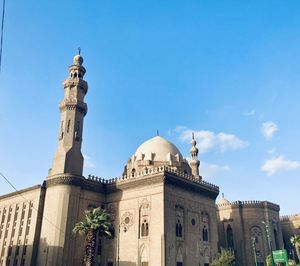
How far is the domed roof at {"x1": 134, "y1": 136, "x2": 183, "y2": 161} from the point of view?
46.1m

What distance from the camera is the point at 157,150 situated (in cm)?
4672

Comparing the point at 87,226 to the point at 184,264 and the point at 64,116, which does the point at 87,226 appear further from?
the point at 64,116

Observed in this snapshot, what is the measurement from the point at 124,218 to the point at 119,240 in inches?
98.9

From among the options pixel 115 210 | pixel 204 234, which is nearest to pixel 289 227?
pixel 204 234

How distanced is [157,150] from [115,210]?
1023cm

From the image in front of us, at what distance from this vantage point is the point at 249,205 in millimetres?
50406

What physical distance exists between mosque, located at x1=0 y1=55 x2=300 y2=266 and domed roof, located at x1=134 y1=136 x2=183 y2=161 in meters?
0.15

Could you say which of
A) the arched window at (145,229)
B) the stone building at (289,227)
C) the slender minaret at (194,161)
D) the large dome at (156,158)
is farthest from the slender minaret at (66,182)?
the stone building at (289,227)

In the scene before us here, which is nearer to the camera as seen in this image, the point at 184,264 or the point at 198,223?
the point at 184,264

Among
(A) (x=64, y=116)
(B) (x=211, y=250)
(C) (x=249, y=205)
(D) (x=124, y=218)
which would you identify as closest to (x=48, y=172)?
(A) (x=64, y=116)

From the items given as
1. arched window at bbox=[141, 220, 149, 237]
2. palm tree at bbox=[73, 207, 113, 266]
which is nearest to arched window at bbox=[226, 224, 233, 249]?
arched window at bbox=[141, 220, 149, 237]

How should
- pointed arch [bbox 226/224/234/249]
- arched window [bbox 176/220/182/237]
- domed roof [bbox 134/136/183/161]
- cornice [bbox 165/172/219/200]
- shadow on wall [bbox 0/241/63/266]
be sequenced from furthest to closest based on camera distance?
pointed arch [bbox 226/224/234/249] < domed roof [bbox 134/136/183/161] < cornice [bbox 165/172/219/200] < arched window [bbox 176/220/182/237] < shadow on wall [bbox 0/241/63/266]

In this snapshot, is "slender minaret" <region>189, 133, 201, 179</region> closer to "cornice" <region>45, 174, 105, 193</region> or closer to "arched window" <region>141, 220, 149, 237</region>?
"arched window" <region>141, 220, 149, 237</region>

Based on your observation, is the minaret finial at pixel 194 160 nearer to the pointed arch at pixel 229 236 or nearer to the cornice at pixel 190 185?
the cornice at pixel 190 185
